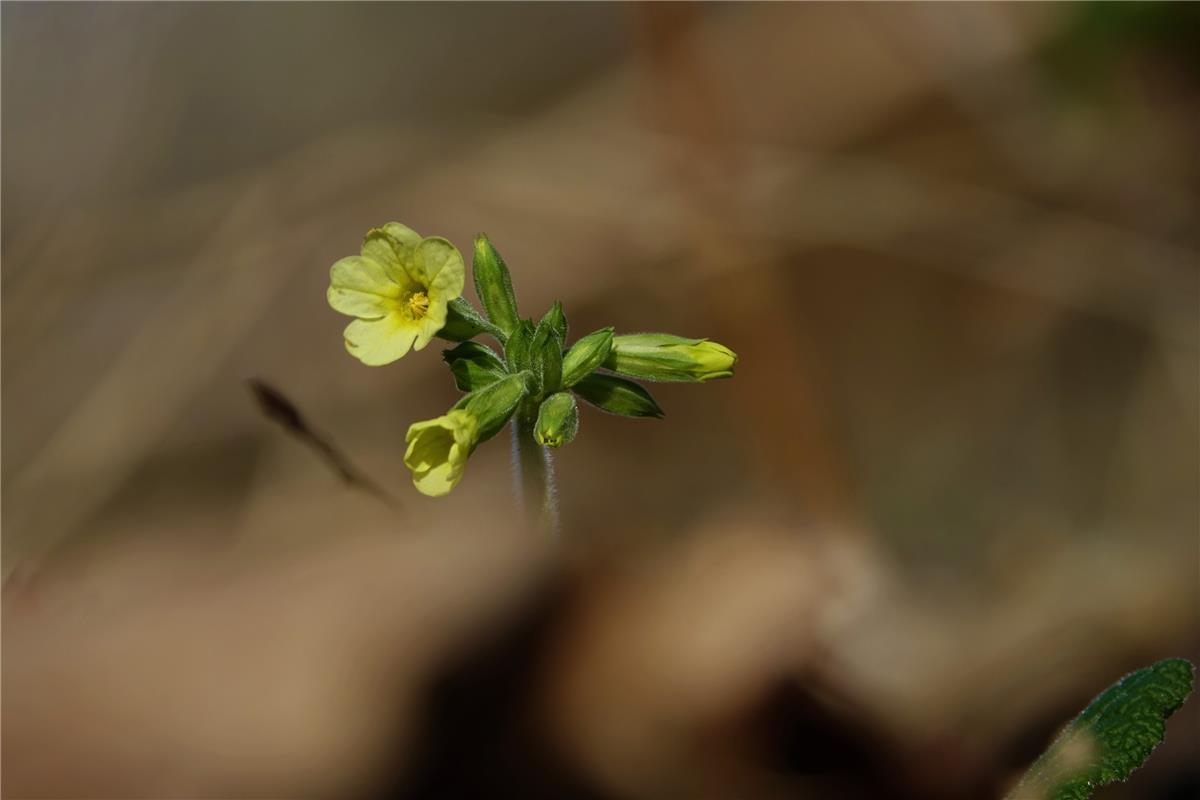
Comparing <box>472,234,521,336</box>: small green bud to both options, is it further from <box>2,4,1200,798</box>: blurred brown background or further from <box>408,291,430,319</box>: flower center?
<box>2,4,1200,798</box>: blurred brown background

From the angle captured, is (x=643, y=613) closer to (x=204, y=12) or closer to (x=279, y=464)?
(x=279, y=464)

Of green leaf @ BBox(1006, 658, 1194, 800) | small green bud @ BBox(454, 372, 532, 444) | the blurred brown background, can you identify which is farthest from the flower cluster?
green leaf @ BBox(1006, 658, 1194, 800)

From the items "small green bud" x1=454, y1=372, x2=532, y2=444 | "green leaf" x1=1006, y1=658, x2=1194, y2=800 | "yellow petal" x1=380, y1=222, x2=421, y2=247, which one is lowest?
"green leaf" x1=1006, y1=658, x2=1194, y2=800

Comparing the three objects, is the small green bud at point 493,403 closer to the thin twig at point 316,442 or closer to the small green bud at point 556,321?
the small green bud at point 556,321

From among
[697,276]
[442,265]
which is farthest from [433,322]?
[697,276]

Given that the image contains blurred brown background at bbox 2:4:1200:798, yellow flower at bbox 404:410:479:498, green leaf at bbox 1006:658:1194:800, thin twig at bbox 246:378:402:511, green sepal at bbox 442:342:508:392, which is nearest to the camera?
green leaf at bbox 1006:658:1194:800
